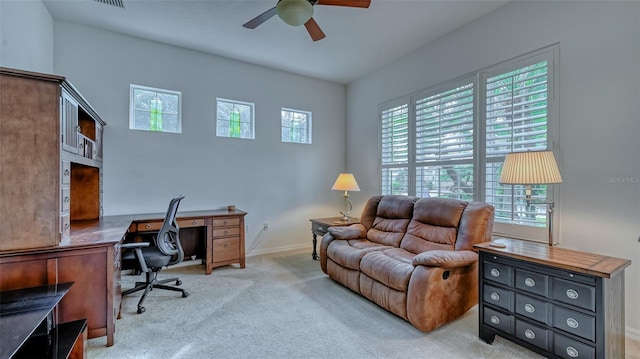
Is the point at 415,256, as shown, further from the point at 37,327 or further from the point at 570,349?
the point at 37,327

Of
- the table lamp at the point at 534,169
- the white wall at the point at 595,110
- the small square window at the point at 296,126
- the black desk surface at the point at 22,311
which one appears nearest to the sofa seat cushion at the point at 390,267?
the table lamp at the point at 534,169

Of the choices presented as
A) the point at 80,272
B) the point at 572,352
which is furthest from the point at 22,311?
the point at 572,352

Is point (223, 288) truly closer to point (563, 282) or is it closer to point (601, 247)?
point (563, 282)

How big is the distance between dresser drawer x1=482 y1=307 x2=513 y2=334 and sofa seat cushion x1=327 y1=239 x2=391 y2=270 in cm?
109

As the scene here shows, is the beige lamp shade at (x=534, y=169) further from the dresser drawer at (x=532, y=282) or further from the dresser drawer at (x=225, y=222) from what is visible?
the dresser drawer at (x=225, y=222)

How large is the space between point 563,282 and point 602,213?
0.97 m

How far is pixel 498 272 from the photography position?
2059 mm

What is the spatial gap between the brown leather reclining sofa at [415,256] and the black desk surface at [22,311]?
7.20 feet

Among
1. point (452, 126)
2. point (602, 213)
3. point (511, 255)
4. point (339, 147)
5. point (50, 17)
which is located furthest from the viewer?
point (339, 147)

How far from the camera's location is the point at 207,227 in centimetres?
354

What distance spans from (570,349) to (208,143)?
13.6ft

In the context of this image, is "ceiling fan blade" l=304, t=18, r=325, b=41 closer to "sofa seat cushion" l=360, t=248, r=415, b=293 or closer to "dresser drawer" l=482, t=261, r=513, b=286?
"sofa seat cushion" l=360, t=248, r=415, b=293

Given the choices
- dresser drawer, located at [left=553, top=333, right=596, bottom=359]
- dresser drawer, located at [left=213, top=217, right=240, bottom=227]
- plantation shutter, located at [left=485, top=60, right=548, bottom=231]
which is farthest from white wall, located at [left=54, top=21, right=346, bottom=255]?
dresser drawer, located at [left=553, top=333, right=596, bottom=359]

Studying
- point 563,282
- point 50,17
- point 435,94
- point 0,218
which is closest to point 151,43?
point 50,17
